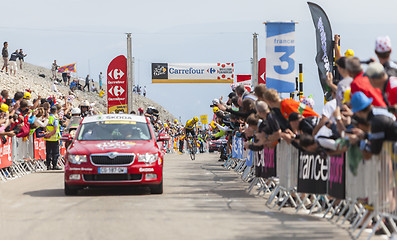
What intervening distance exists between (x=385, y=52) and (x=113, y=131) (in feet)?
26.1

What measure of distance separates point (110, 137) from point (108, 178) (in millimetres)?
1420

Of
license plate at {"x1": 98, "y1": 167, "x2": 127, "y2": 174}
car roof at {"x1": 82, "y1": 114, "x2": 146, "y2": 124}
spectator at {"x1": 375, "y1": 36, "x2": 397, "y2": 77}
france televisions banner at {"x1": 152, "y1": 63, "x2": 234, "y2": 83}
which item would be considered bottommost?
license plate at {"x1": 98, "y1": 167, "x2": 127, "y2": 174}

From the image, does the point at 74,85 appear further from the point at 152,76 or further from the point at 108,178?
the point at 108,178

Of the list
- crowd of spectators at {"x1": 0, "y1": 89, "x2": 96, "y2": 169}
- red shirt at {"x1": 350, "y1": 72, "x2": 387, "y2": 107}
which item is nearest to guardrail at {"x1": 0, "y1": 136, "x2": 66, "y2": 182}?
crowd of spectators at {"x1": 0, "y1": 89, "x2": 96, "y2": 169}

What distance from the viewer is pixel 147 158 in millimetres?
15328

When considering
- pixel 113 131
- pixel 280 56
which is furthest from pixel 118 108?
pixel 113 131

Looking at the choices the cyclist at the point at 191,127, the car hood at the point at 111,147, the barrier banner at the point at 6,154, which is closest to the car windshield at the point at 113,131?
the car hood at the point at 111,147

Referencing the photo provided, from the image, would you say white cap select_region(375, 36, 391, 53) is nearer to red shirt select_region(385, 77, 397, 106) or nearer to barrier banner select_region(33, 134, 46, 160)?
red shirt select_region(385, 77, 397, 106)

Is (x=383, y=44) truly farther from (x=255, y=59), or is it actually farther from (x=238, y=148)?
(x=255, y=59)

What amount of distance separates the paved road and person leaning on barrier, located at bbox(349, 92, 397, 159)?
1130 mm

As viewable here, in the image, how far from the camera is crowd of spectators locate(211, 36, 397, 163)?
880 centimetres

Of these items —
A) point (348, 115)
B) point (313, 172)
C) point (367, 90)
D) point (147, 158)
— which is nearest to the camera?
point (367, 90)

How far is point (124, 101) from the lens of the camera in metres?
41.3

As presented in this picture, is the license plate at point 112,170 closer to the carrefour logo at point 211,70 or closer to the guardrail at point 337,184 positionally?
the guardrail at point 337,184
